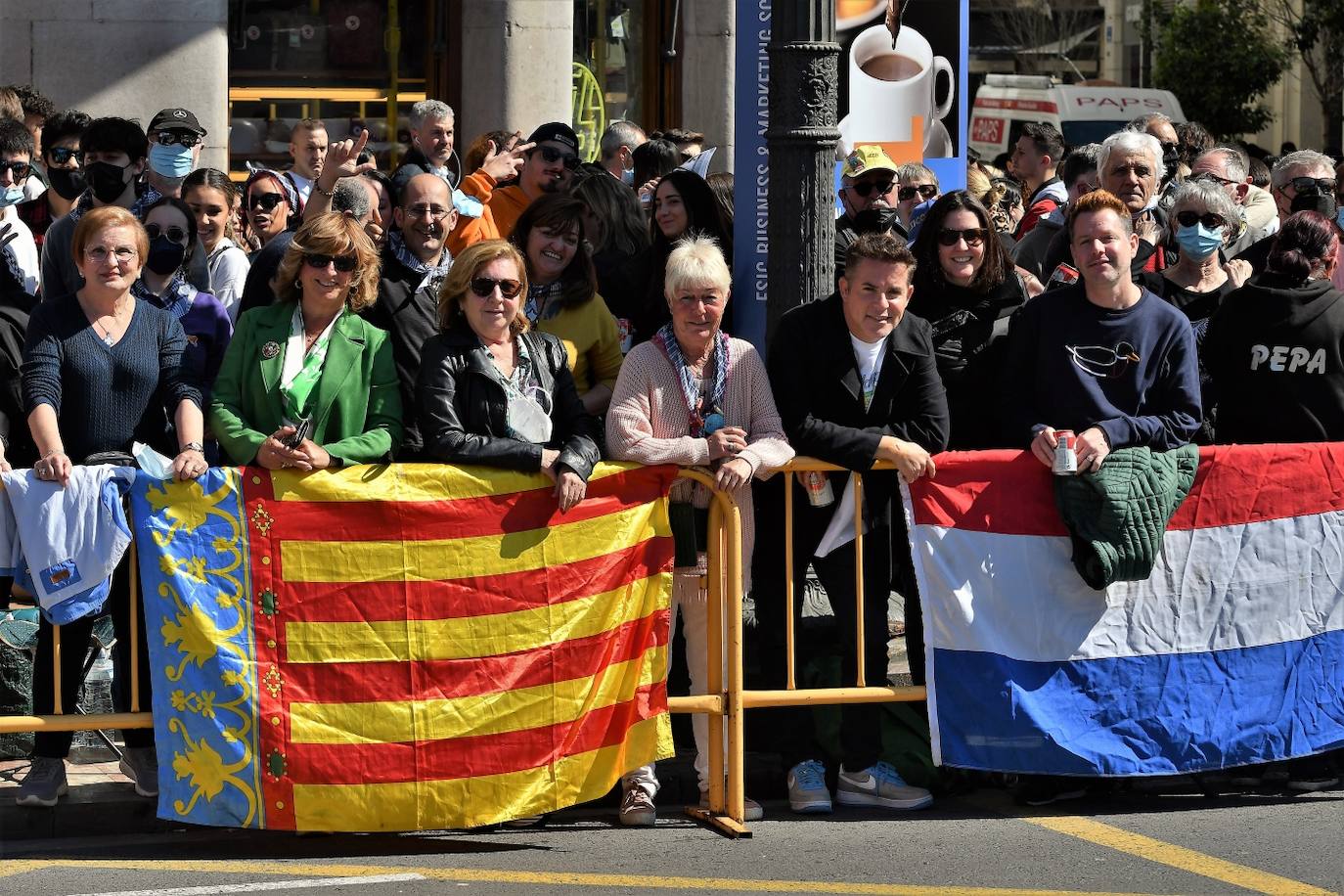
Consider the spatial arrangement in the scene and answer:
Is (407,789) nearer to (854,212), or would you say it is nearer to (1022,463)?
(1022,463)

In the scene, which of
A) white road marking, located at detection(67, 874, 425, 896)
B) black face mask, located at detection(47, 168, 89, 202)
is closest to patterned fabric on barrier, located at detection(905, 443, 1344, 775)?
white road marking, located at detection(67, 874, 425, 896)

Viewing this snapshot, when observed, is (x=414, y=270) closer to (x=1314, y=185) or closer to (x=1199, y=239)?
(x=1199, y=239)

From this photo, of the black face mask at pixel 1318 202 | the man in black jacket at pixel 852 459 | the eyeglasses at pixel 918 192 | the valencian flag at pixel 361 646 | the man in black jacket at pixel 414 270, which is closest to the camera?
the valencian flag at pixel 361 646

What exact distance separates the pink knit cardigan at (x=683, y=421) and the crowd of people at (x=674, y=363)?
0.01 m

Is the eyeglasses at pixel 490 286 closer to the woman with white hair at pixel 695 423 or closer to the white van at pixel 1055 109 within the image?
the woman with white hair at pixel 695 423

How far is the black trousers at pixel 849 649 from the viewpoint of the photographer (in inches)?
279

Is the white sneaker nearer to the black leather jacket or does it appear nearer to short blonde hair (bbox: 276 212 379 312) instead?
the black leather jacket

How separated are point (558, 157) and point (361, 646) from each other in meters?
3.60

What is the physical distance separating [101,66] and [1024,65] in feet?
116

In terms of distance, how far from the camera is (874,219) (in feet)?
29.1

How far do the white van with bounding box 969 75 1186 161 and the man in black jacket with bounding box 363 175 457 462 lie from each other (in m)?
21.9

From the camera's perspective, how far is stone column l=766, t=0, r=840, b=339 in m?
7.35

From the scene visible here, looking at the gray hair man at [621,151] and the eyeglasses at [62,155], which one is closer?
the eyeglasses at [62,155]

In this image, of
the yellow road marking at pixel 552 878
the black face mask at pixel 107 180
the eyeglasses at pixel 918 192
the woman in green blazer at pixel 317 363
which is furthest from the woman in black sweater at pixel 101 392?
the eyeglasses at pixel 918 192
